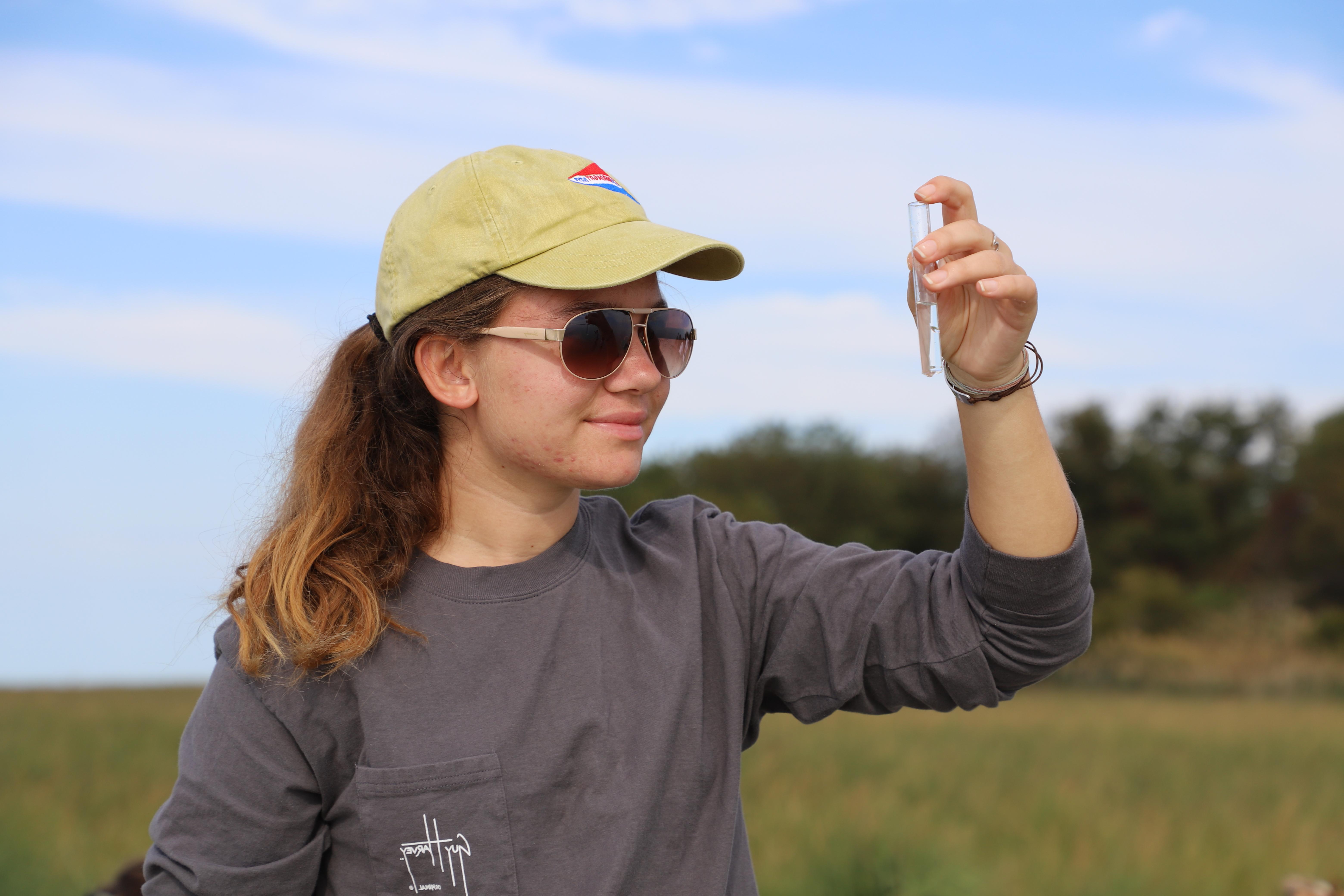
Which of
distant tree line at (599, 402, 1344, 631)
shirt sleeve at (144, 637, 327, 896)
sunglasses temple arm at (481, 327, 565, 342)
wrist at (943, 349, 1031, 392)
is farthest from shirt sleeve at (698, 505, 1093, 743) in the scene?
distant tree line at (599, 402, 1344, 631)

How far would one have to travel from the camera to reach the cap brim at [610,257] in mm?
1886

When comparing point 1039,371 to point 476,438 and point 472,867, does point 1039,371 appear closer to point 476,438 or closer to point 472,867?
point 476,438

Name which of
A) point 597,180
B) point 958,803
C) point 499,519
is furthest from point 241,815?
point 958,803

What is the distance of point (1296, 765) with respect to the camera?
34.4 feet

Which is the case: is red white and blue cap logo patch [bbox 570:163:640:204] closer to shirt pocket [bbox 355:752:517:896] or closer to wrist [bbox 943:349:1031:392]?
wrist [bbox 943:349:1031:392]

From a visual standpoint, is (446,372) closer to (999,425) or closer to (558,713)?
(558,713)

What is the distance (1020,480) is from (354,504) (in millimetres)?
1251

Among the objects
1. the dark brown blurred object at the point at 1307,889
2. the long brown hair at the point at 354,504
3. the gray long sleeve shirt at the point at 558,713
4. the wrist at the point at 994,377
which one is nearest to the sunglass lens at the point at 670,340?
the long brown hair at the point at 354,504

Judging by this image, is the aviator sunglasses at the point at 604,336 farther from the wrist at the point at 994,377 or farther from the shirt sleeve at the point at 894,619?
the wrist at the point at 994,377

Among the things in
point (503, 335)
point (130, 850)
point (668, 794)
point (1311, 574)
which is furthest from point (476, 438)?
point (1311, 574)

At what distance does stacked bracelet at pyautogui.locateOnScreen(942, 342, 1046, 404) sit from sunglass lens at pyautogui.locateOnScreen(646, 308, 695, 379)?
494 mm

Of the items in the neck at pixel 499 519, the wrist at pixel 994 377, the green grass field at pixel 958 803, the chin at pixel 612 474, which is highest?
the wrist at pixel 994 377

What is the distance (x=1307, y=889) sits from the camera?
3340 millimetres

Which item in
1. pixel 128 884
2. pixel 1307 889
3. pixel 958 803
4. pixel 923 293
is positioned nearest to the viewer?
pixel 923 293
